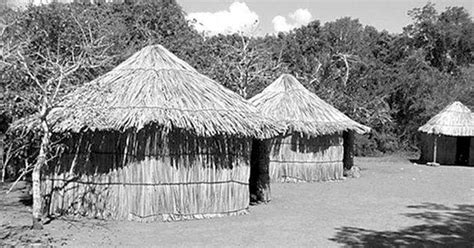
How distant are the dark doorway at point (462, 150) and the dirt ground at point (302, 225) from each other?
10.4 metres

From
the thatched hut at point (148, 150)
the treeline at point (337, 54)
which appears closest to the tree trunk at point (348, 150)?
the treeline at point (337, 54)

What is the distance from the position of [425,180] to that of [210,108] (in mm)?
10068

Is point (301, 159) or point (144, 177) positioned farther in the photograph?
point (301, 159)

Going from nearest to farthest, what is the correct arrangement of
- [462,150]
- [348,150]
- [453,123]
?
[348,150], [453,123], [462,150]

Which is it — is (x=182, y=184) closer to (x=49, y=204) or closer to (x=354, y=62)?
(x=49, y=204)

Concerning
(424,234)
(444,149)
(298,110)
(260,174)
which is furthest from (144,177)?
(444,149)

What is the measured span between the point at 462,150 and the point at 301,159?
11352 mm

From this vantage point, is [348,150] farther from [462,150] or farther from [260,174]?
[462,150]

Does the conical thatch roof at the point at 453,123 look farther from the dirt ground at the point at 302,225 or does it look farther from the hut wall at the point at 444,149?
the dirt ground at the point at 302,225

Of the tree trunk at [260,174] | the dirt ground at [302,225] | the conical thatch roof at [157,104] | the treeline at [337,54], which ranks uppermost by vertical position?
the treeline at [337,54]

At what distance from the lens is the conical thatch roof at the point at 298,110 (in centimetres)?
1616

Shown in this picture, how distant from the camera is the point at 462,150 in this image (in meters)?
24.1

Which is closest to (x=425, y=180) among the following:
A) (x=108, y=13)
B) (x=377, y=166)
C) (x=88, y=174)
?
(x=377, y=166)

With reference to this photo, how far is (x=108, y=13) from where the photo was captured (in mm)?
24719
